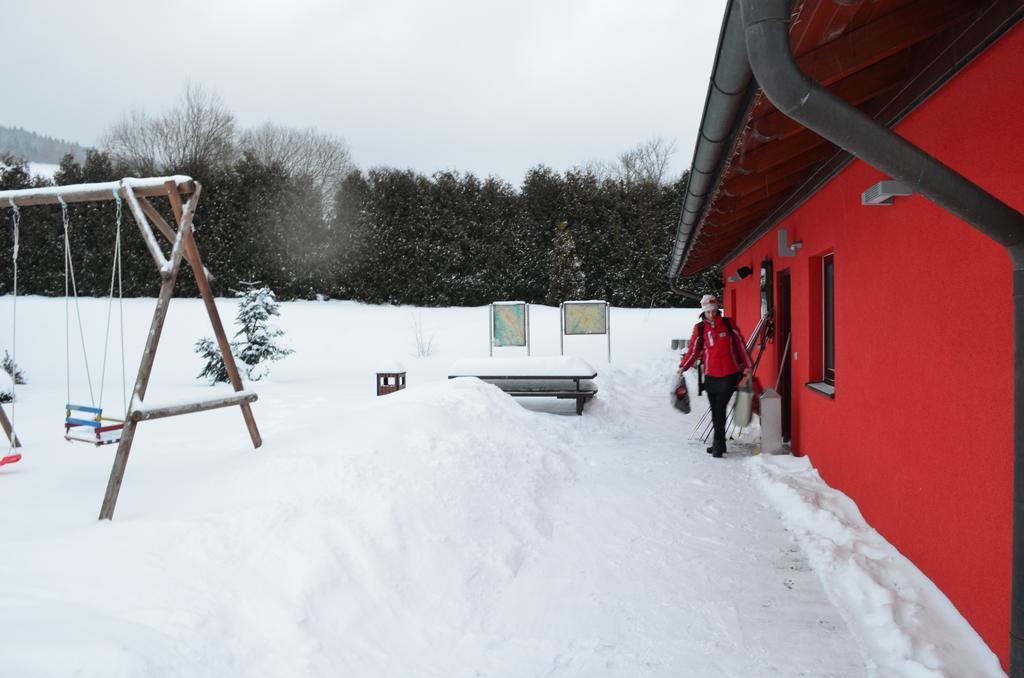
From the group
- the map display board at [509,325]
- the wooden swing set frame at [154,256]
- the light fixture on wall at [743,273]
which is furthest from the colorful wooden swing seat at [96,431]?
the light fixture on wall at [743,273]

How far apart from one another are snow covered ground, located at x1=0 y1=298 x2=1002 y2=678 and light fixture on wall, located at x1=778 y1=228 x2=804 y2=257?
2.25m

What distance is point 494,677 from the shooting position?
9.20ft

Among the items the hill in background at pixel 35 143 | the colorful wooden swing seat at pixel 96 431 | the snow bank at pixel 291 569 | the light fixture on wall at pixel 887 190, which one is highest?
the hill in background at pixel 35 143

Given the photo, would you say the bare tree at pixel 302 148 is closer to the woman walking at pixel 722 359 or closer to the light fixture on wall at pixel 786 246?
the woman walking at pixel 722 359

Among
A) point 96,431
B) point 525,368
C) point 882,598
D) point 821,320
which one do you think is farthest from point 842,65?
point 525,368

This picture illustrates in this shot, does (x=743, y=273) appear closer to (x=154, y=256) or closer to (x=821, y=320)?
(x=821, y=320)

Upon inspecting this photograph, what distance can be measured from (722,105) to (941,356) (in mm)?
1709

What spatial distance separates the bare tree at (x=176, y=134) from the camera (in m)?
29.1

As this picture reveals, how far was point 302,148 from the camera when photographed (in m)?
32.1

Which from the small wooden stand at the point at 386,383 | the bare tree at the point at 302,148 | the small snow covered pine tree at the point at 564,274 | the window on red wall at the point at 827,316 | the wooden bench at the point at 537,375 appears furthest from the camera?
the bare tree at the point at 302,148

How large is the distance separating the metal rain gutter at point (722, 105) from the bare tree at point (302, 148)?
29.1m

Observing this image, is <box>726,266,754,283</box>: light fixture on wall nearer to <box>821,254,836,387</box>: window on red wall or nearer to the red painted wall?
<box>821,254,836,387</box>: window on red wall

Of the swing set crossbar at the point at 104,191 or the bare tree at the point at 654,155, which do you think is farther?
the bare tree at the point at 654,155

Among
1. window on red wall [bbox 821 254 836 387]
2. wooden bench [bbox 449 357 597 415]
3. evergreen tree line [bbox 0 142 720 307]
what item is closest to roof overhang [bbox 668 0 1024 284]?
window on red wall [bbox 821 254 836 387]
